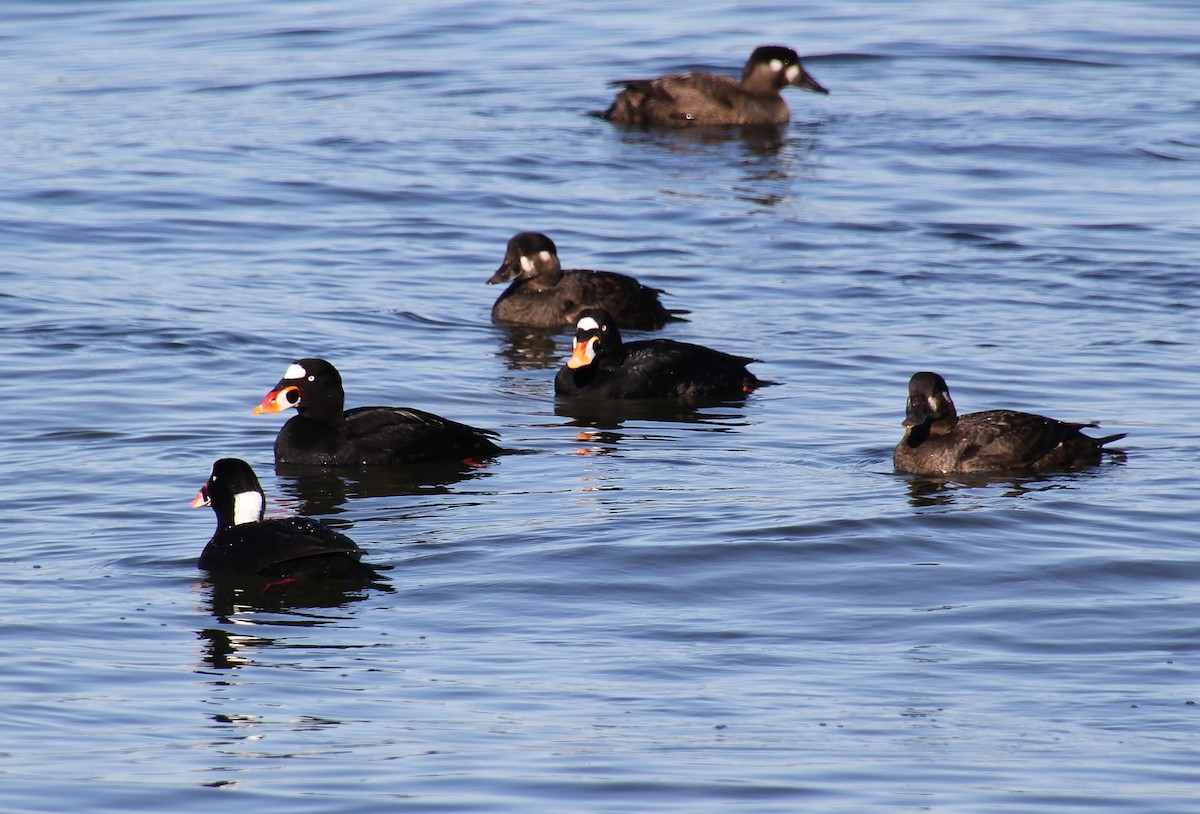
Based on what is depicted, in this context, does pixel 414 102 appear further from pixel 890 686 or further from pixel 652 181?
pixel 890 686

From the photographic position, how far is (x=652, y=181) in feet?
75.4

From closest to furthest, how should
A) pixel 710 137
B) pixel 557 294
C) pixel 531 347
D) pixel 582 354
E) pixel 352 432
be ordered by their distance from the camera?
pixel 352 432, pixel 582 354, pixel 531 347, pixel 557 294, pixel 710 137

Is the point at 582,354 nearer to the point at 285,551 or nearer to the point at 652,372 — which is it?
the point at 652,372

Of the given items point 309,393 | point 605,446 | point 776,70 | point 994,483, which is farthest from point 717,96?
point 994,483

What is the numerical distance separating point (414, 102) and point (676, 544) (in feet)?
59.4

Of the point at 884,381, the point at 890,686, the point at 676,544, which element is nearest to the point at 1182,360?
the point at 884,381

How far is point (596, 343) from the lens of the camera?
48.5 feet

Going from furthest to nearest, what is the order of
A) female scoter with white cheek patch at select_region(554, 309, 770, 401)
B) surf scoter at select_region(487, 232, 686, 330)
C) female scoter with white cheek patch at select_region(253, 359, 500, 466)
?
surf scoter at select_region(487, 232, 686, 330) → female scoter with white cheek patch at select_region(554, 309, 770, 401) → female scoter with white cheek patch at select_region(253, 359, 500, 466)

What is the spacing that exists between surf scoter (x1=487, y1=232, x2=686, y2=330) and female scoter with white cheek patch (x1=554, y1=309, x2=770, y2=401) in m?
1.98

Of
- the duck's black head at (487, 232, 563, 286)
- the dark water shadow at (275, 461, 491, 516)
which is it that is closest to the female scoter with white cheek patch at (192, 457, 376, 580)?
the dark water shadow at (275, 461, 491, 516)

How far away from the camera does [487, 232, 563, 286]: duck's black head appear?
57.1 feet

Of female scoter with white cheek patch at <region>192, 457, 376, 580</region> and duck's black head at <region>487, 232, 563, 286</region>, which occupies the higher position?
duck's black head at <region>487, 232, 563, 286</region>

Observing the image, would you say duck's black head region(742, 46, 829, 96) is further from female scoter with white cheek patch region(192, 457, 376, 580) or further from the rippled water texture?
female scoter with white cheek patch region(192, 457, 376, 580)

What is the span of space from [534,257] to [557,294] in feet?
1.33
